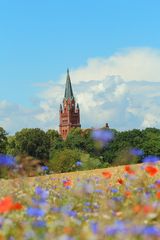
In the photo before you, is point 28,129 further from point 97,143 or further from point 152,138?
point 97,143

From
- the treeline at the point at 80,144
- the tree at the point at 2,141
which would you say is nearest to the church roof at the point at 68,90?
the treeline at the point at 80,144

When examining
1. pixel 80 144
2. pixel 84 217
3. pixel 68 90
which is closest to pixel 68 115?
pixel 68 90

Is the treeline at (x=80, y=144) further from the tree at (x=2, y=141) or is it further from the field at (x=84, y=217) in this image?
the field at (x=84, y=217)

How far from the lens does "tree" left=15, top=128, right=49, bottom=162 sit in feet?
259

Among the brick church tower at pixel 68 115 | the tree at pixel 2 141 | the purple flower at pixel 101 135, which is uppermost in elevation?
the brick church tower at pixel 68 115

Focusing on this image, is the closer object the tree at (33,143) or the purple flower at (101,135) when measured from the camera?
the purple flower at (101,135)

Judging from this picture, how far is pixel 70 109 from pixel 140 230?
603ft

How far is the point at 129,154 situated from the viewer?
Answer: 19.5 ft

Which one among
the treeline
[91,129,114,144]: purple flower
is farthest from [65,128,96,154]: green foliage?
[91,129,114,144]: purple flower

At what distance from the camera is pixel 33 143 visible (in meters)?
79.5

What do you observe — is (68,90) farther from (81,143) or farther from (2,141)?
(2,141)

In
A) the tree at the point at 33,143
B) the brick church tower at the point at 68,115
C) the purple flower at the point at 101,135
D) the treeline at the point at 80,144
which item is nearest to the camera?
the purple flower at the point at 101,135

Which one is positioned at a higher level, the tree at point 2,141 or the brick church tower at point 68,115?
the brick church tower at point 68,115

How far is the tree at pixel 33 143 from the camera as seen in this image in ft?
259
